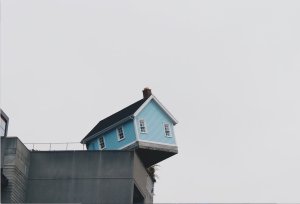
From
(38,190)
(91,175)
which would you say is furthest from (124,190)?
(38,190)

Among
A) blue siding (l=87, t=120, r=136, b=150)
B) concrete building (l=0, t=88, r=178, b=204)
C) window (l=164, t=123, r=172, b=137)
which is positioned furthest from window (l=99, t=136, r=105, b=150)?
window (l=164, t=123, r=172, b=137)

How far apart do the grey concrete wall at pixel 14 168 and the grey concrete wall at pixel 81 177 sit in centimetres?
118

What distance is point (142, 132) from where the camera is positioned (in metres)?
70.0

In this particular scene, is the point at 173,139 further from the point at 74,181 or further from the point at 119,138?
the point at 74,181

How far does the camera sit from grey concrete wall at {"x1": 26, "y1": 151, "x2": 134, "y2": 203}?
66.6m

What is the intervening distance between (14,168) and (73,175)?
17.0 feet

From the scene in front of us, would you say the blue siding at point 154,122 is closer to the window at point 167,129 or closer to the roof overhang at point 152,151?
the window at point 167,129

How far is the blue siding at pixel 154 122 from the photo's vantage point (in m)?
70.5

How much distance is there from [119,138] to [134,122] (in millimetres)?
2213

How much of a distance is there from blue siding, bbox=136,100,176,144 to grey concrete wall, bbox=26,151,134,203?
11.3ft

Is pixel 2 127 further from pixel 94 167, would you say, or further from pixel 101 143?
pixel 94 167

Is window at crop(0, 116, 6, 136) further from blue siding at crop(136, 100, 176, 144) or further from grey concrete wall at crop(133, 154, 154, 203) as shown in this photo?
grey concrete wall at crop(133, 154, 154, 203)

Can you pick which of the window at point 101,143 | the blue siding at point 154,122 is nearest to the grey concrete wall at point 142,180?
the blue siding at point 154,122

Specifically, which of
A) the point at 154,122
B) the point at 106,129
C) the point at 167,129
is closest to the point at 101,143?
the point at 106,129
